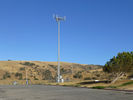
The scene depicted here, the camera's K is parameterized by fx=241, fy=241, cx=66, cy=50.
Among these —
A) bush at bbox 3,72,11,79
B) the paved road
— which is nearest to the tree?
the paved road

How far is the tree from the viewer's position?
127 feet

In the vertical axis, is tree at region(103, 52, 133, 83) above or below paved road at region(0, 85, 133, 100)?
above

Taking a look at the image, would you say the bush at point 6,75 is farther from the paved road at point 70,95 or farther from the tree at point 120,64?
the paved road at point 70,95

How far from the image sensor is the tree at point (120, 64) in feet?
127

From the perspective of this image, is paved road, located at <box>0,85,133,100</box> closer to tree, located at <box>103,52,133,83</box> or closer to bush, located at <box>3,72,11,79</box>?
tree, located at <box>103,52,133,83</box>

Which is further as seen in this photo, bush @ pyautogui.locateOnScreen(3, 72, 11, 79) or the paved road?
bush @ pyautogui.locateOnScreen(3, 72, 11, 79)

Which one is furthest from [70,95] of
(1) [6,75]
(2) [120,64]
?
(1) [6,75]

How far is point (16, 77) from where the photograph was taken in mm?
86500

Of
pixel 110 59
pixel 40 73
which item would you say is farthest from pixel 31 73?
pixel 110 59

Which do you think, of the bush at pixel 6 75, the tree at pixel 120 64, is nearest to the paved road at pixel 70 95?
the tree at pixel 120 64

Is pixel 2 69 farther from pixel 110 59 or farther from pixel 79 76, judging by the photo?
pixel 110 59

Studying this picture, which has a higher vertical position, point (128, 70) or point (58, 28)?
point (58, 28)

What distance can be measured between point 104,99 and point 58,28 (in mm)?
44882

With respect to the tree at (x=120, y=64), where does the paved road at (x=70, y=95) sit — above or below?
below
